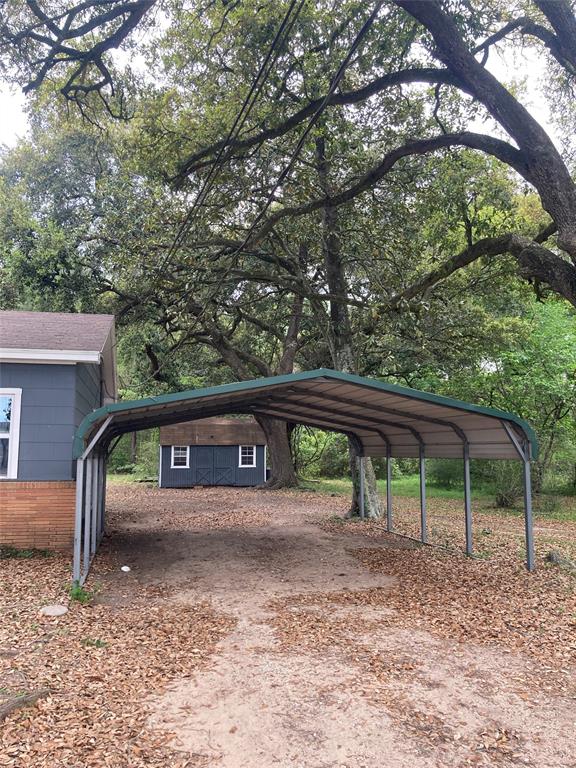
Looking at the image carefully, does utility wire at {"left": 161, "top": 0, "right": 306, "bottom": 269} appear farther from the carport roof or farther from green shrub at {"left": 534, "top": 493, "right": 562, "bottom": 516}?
green shrub at {"left": 534, "top": 493, "right": 562, "bottom": 516}

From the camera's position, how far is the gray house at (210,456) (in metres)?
25.7

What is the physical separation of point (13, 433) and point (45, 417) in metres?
0.56

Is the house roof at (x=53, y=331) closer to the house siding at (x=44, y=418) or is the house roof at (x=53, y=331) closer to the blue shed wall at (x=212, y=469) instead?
the house siding at (x=44, y=418)

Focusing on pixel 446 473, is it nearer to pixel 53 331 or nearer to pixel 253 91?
pixel 53 331

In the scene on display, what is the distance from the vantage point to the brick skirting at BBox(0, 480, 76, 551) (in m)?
9.19

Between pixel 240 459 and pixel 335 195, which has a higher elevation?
pixel 335 195

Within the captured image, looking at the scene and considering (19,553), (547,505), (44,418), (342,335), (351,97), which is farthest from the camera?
(547,505)

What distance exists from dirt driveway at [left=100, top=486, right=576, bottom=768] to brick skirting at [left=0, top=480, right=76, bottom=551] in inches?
46.4

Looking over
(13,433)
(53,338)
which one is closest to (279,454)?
(53,338)

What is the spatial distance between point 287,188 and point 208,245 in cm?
224

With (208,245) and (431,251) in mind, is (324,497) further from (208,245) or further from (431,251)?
(208,245)

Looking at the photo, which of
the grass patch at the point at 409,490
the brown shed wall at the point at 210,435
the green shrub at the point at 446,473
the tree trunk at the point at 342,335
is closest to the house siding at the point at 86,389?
the tree trunk at the point at 342,335

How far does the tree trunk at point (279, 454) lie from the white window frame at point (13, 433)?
15012 mm

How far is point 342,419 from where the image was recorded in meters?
12.3
